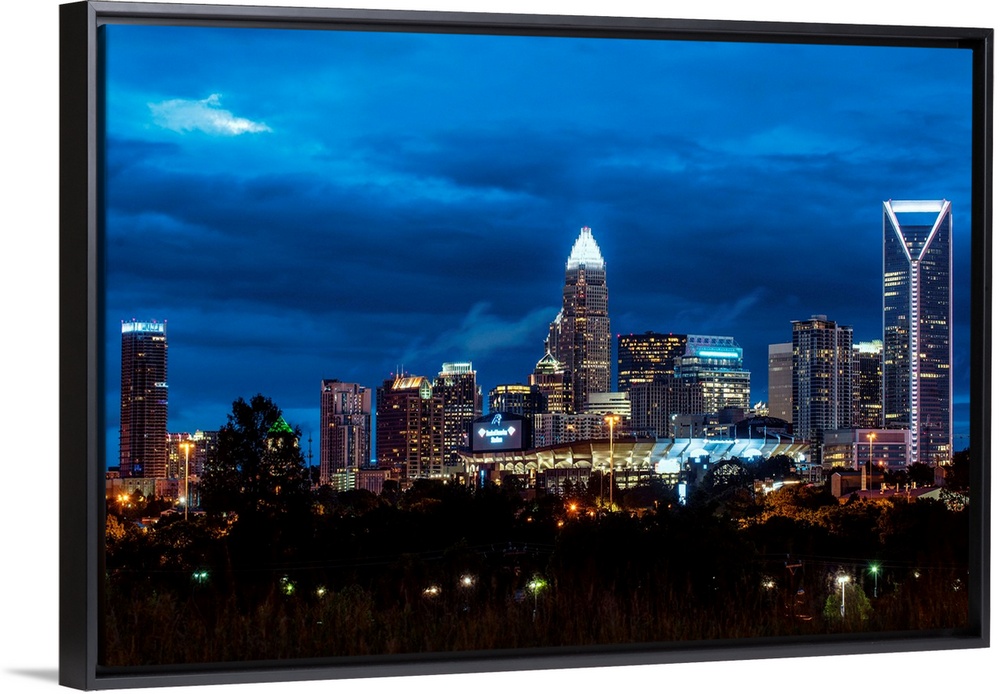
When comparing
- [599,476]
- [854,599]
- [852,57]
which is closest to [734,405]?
[599,476]

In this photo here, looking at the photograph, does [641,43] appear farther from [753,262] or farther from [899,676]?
[899,676]

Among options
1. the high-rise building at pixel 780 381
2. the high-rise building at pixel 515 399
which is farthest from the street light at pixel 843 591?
the high-rise building at pixel 515 399

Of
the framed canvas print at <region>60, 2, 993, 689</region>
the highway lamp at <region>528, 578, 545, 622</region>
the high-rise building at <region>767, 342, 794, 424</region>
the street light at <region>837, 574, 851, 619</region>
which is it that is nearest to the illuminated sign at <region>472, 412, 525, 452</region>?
the framed canvas print at <region>60, 2, 993, 689</region>

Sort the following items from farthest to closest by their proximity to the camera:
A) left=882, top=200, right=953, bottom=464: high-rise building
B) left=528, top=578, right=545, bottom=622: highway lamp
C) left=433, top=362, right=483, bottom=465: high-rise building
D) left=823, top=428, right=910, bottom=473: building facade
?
left=823, top=428, right=910, bottom=473: building facade < left=433, top=362, right=483, bottom=465: high-rise building < left=882, top=200, right=953, bottom=464: high-rise building < left=528, top=578, right=545, bottom=622: highway lamp

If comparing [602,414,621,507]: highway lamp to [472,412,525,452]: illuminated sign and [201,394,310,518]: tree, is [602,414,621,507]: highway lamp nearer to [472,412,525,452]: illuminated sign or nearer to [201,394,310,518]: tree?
[472,412,525,452]: illuminated sign

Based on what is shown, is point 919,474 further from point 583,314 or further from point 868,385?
point 583,314

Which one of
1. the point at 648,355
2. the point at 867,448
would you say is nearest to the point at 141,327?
the point at 648,355
